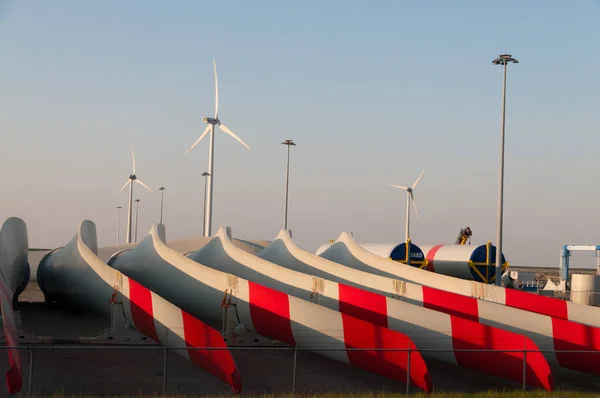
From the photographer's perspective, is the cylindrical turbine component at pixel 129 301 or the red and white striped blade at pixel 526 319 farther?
the red and white striped blade at pixel 526 319

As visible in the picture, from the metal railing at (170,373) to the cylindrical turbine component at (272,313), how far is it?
386 mm

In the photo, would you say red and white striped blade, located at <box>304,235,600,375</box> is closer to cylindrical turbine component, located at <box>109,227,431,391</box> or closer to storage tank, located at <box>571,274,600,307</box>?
cylindrical turbine component, located at <box>109,227,431,391</box>

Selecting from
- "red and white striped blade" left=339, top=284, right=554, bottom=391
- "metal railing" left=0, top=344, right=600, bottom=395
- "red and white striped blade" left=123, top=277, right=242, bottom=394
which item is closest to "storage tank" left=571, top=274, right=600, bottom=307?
"metal railing" left=0, top=344, right=600, bottom=395

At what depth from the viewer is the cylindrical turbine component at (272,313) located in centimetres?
1800

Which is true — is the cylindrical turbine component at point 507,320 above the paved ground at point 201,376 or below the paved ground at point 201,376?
above

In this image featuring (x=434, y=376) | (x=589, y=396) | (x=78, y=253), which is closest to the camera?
(x=589, y=396)

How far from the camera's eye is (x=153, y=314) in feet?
65.3

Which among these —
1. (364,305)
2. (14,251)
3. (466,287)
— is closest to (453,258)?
(466,287)

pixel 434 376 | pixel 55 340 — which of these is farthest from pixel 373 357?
pixel 55 340

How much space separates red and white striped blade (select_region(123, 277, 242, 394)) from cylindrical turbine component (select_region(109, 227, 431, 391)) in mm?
2334

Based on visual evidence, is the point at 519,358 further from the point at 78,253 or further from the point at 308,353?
the point at 78,253

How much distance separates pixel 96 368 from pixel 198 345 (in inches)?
92.8

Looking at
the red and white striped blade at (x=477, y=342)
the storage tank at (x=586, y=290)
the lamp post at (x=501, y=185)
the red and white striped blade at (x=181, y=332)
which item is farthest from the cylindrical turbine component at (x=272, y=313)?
the storage tank at (x=586, y=290)

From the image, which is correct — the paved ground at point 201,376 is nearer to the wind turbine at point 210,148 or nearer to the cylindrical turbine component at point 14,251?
the cylindrical turbine component at point 14,251
